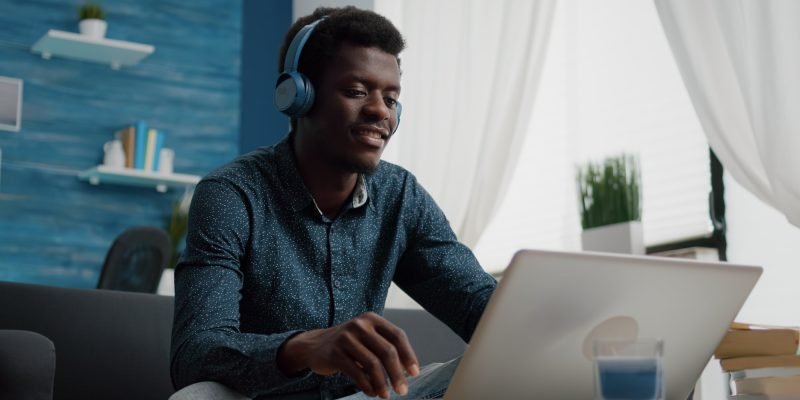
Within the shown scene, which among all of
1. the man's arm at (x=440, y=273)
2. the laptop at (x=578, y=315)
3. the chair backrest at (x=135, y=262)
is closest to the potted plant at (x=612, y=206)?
the man's arm at (x=440, y=273)

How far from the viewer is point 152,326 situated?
2182 millimetres

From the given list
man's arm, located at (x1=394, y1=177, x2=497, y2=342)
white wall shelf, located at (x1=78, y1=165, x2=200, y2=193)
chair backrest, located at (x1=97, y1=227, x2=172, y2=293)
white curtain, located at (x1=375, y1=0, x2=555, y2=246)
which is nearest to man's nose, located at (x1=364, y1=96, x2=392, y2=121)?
man's arm, located at (x1=394, y1=177, x2=497, y2=342)

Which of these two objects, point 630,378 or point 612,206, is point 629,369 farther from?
point 612,206

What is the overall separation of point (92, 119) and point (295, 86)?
361cm

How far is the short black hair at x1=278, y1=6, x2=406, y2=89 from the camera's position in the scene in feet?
6.15

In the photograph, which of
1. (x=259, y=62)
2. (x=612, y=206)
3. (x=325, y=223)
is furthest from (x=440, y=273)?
(x=259, y=62)

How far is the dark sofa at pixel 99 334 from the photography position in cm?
203

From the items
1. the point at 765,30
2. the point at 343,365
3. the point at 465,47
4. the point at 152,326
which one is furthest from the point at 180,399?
the point at 465,47

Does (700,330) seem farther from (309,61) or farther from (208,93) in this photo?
(208,93)

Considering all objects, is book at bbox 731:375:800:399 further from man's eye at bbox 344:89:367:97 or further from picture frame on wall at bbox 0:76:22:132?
picture frame on wall at bbox 0:76:22:132

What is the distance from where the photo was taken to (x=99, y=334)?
2090 millimetres

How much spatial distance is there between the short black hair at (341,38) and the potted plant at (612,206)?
1223 millimetres

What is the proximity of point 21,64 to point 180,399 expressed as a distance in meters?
4.15

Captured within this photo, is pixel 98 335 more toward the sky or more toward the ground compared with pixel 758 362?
more toward the ground
